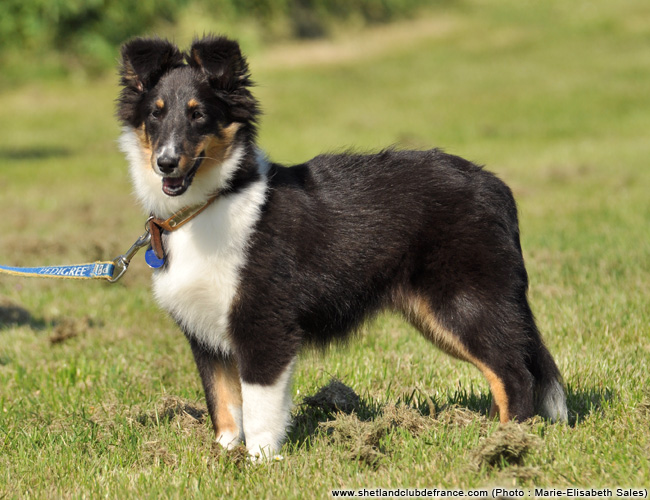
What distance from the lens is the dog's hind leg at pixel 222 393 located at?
159 inches

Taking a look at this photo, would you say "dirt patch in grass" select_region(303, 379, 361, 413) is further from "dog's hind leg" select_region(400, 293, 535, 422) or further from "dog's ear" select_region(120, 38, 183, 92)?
"dog's ear" select_region(120, 38, 183, 92)

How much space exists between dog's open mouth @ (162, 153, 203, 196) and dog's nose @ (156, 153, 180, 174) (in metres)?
0.11

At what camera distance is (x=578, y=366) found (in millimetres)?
4945

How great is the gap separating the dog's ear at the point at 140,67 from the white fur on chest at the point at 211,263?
62 centimetres

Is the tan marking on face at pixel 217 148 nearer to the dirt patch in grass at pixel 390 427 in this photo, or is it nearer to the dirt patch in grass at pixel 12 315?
the dirt patch in grass at pixel 390 427

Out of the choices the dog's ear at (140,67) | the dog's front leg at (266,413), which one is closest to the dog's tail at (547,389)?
the dog's front leg at (266,413)

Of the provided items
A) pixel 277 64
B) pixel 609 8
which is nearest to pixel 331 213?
pixel 277 64

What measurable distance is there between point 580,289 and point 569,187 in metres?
6.37

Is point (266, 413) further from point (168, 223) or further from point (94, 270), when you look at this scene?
point (94, 270)

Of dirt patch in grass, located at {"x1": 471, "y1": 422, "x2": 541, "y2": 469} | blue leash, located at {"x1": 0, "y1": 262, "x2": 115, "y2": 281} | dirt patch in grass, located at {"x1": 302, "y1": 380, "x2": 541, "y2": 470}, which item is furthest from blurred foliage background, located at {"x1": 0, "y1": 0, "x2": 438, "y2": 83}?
dirt patch in grass, located at {"x1": 471, "y1": 422, "x2": 541, "y2": 469}

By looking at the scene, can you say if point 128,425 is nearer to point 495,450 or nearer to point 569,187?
point 495,450

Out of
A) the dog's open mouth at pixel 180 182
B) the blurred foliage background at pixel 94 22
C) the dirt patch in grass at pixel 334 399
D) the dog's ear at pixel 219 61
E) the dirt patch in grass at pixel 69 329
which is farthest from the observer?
the blurred foliage background at pixel 94 22

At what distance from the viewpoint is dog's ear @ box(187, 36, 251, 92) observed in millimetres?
3805

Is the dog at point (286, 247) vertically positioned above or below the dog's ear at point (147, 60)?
below
